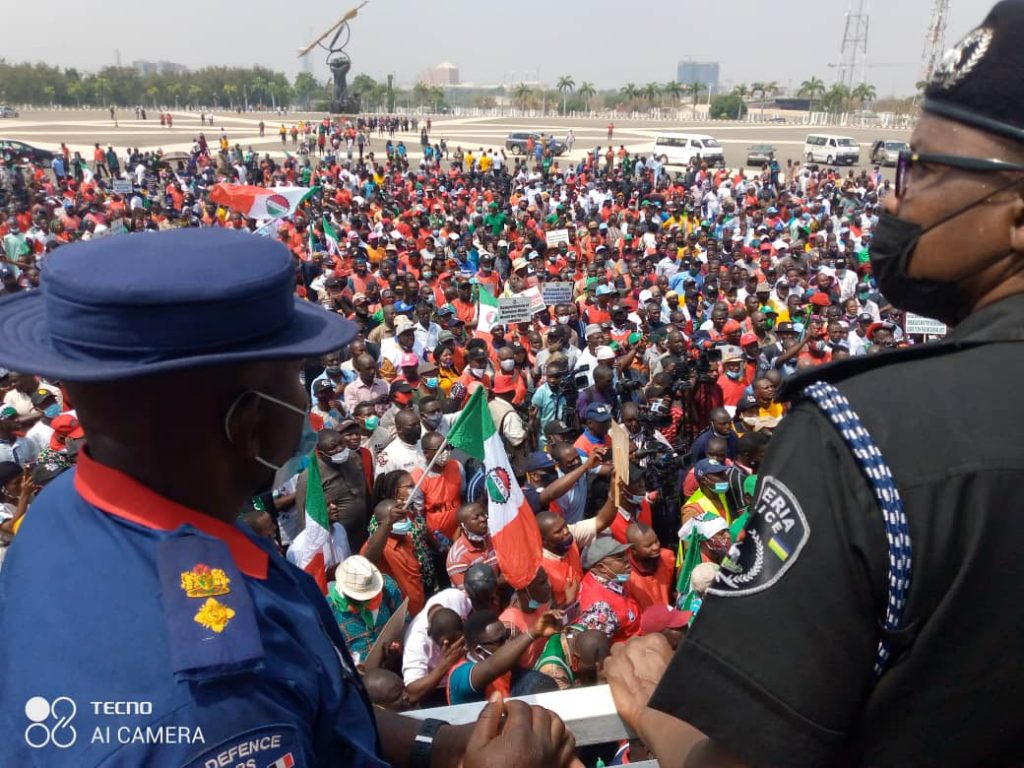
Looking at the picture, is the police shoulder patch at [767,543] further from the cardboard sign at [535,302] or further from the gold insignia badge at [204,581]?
the cardboard sign at [535,302]

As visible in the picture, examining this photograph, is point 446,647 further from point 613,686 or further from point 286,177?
point 286,177

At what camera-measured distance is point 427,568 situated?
492cm

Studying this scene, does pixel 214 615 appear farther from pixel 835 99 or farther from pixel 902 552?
pixel 835 99

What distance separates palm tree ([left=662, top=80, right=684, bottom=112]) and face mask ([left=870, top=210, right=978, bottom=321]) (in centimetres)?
9962

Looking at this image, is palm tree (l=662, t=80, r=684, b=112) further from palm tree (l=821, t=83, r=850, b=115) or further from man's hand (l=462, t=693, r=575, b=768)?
man's hand (l=462, t=693, r=575, b=768)

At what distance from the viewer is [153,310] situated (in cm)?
112

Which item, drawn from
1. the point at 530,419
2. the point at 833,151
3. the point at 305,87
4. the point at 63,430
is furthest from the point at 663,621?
the point at 305,87

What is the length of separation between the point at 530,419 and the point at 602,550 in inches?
118

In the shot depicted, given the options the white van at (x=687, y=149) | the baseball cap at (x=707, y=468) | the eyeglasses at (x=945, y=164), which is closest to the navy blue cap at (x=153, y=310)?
the eyeglasses at (x=945, y=164)

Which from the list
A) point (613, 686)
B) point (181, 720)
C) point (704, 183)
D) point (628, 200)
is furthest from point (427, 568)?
point (704, 183)

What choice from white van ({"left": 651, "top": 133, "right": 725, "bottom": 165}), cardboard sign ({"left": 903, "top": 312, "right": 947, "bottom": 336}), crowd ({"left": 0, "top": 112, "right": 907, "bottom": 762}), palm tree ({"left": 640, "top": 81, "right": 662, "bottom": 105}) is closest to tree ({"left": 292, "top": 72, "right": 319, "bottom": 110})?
palm tree ({"left": 640, "top": 81, "right": 662, "bottom": 105})

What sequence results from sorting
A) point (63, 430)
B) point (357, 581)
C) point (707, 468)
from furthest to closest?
1. point (63, 430)
2. point (707, 468)
3. point (357, 581)

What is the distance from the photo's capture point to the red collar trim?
1.18 m

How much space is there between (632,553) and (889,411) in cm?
372
